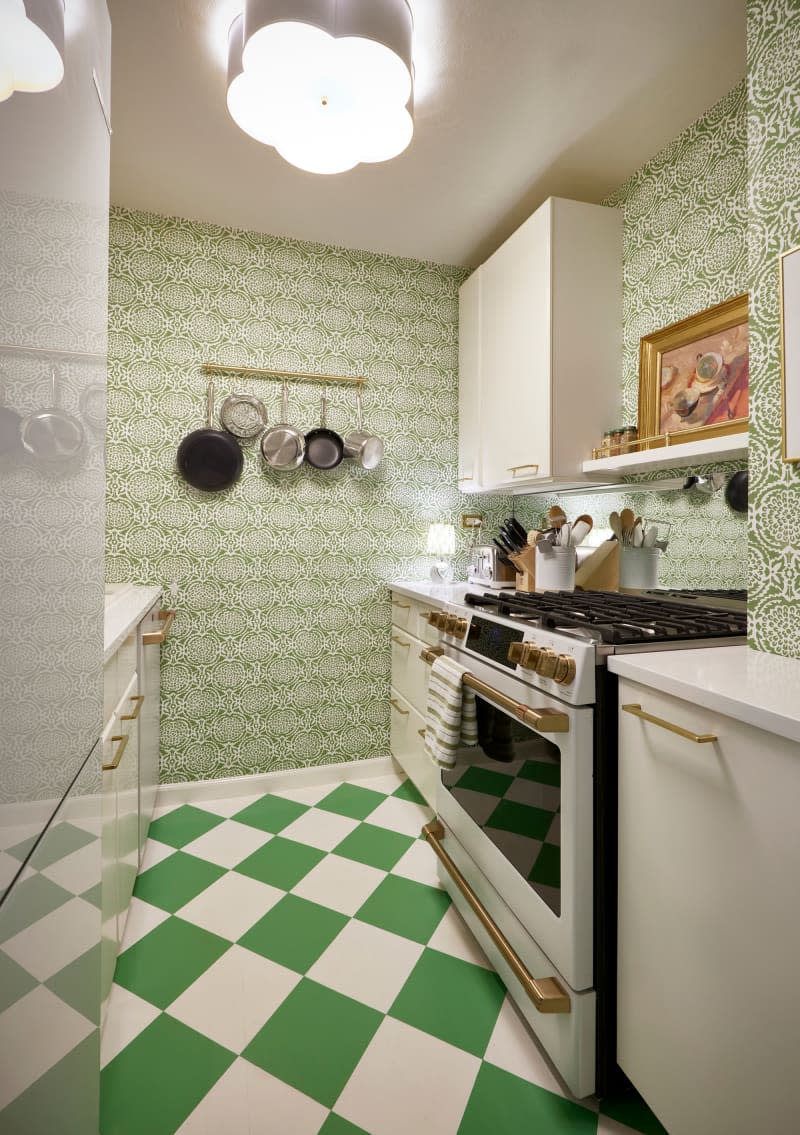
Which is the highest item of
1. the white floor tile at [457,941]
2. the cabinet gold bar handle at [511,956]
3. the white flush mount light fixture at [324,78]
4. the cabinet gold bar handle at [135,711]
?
the white flush mount light fixture at [324,78]

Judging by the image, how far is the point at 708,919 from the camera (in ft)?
2.93

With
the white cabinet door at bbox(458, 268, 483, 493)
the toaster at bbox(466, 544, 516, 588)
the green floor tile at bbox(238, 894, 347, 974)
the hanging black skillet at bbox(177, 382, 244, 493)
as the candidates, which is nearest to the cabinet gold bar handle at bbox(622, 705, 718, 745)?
the green floor tile at bbox(238, 894, 347, 974)

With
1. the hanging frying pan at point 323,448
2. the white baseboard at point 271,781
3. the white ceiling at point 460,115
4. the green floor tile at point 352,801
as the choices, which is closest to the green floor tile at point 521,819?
the green floor tile at point 352,801

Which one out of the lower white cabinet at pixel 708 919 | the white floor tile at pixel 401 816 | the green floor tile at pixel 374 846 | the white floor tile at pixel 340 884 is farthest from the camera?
the white floor tile at pixel 401 816

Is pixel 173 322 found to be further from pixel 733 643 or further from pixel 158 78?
pixel 733 643

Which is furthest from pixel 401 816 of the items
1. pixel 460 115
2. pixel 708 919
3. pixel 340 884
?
pixel 460 115

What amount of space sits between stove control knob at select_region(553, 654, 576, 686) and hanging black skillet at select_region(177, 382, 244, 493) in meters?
1.79

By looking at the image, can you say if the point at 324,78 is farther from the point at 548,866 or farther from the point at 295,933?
the point at 295,933

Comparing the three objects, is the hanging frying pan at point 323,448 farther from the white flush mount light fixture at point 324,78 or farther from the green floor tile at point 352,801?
the green floor tile at point 352,801

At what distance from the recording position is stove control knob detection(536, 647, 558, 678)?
46.6 inches

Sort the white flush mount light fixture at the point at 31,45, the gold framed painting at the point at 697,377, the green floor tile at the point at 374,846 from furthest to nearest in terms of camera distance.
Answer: the green floor tile at the point at 374,846, the gold framed painting at the point at 697,377, the white flush mount light fixture at the point at 31,45

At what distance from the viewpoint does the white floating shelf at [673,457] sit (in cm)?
153

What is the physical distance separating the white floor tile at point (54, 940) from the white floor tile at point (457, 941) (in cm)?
112

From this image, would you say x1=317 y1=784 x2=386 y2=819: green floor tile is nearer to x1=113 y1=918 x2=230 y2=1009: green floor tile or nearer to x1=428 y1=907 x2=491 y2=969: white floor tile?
x1=428 y1=907 x2=491 y2=969: white floor tile
